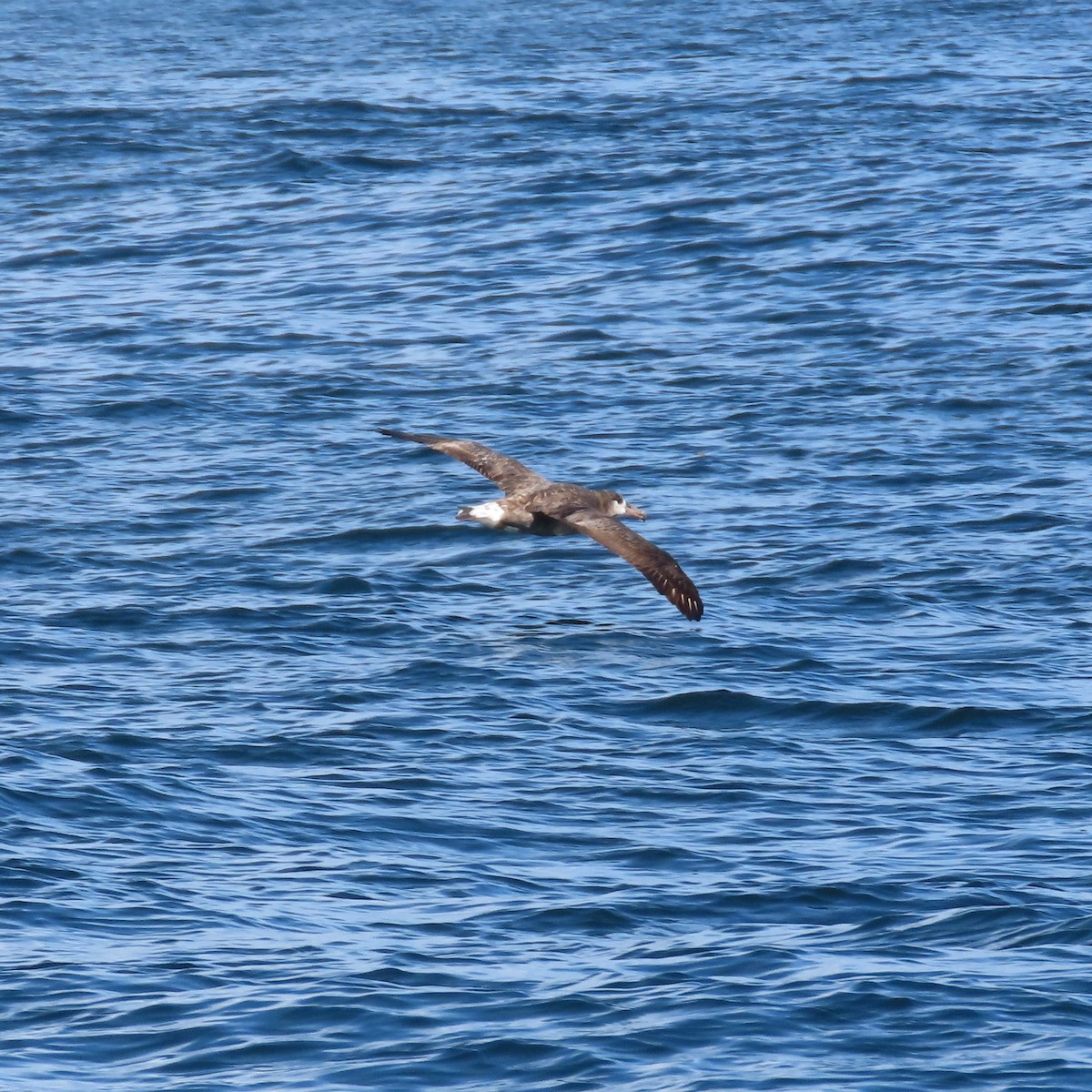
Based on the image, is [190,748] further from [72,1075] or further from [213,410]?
[213,410]

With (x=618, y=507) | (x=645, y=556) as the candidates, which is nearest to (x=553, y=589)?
(x=618, y=507)

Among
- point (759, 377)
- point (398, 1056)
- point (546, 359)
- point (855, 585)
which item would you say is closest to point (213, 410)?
point (546, 359)

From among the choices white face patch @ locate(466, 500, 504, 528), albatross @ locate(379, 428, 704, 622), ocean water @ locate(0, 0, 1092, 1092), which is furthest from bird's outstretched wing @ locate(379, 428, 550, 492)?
ocean water @ locate(0, 0, 1092, 1092)

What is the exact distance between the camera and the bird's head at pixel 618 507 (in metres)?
16.9

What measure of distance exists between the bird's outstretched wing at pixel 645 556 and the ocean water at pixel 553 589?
58 cm

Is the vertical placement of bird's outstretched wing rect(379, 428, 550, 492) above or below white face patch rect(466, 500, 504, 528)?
above

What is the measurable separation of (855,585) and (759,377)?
5.60m

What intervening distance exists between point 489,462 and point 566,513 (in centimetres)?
168

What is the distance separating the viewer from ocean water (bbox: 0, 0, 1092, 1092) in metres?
10.4

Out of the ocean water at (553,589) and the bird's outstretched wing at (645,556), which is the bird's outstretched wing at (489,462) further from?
the bird's outstretched wing at (645,556)

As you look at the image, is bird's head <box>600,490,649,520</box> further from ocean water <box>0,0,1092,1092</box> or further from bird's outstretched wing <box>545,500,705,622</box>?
bird's outstretched wing <box>545,500,705,622</box>

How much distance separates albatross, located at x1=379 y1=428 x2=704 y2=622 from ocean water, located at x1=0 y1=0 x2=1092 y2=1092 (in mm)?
638

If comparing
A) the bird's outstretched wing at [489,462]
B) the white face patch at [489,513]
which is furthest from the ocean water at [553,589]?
the bird's outstretched wing at [489,462]

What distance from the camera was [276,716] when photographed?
46.6 feet
